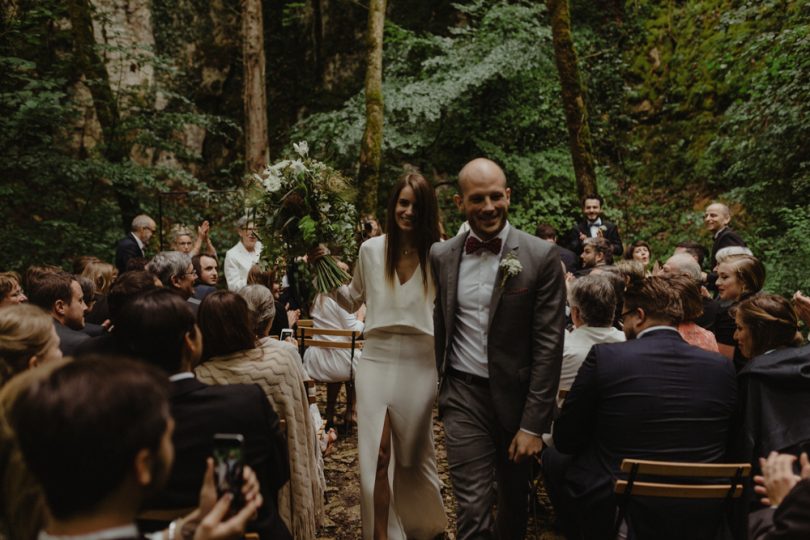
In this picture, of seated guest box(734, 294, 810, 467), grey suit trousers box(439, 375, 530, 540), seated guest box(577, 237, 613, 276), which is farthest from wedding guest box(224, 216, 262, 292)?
seated guest box(734, 294, 810, 467)

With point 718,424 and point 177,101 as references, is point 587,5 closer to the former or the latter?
point 177,101

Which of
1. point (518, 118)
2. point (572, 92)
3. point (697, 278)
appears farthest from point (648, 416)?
point (518, 118)

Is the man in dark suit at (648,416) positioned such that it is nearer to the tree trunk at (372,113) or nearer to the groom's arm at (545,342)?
the groom's arm at (545,342)

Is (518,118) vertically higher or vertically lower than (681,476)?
higher

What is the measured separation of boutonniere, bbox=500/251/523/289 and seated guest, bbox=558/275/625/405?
1.03m

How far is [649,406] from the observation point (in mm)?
2965

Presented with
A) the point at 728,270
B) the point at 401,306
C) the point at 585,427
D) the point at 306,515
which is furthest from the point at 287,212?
the point at 728,270

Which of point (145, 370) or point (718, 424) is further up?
point (145, 370)

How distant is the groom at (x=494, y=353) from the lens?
124 inches

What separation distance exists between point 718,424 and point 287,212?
293cm

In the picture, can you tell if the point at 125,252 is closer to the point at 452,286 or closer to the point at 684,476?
the point at 452,286

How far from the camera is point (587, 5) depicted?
14719 mm

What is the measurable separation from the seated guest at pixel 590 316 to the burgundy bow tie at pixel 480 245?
983mm

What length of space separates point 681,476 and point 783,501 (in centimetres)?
94
